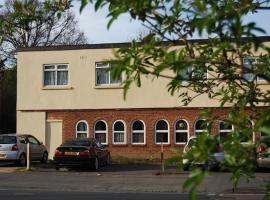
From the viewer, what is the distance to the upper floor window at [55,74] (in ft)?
109

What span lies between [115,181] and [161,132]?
11499mm

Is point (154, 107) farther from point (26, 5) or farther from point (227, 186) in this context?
point (26, 5)

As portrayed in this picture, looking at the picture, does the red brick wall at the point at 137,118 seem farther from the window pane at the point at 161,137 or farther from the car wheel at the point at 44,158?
the car wheel at the point at 44,158

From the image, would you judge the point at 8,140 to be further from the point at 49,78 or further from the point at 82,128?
the point at 49,78

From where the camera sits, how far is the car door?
93.4ft

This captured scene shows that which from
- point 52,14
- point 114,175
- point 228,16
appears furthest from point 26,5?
point 114,175

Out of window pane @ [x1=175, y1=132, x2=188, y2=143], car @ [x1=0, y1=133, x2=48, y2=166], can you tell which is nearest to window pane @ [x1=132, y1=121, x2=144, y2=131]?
window pane @ [x1=175, y1=132, x2=188, y2=143]

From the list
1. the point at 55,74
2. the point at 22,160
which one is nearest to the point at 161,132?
the point at 55,74

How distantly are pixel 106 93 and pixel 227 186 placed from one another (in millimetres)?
14725

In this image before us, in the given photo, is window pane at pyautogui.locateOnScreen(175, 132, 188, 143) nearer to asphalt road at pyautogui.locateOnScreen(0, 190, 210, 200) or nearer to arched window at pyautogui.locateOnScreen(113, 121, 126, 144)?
arched window at pyautogui.locateOnScreen(113, 121, 126, 144)

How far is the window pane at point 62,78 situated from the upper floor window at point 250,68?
97.5ft

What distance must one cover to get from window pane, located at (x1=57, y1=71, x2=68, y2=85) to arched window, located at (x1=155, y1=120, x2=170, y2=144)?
18.7ft

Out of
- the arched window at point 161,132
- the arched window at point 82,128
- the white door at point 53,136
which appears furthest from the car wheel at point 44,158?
the arched window at point 161,132

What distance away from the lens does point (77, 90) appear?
33.0 m
